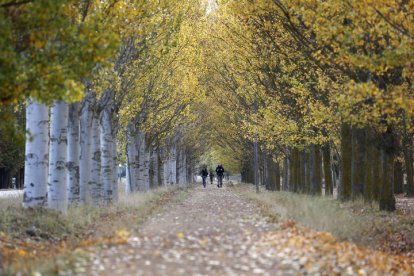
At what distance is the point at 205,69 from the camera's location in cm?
3197

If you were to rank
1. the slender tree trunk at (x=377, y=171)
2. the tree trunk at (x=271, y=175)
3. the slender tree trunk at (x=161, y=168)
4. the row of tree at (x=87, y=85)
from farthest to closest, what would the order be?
the slender tree trunk at (x=161, y=168) < the tree trunk at (x=271, y=175) < the slender tree trunk at (x=377, y=171) < the row of tree at (x=87, y=85)

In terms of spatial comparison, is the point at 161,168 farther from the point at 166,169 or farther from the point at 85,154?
the point at 85,154

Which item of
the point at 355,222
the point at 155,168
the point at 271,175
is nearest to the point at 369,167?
the point at 355,222

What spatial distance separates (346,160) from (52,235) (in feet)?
45.7

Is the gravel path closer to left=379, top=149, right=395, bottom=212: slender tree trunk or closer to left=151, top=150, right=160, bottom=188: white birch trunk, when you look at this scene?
left=379, top=149, right=395, bottom=212: slender tree trunk

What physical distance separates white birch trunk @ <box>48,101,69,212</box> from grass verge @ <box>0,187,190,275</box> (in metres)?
0.46

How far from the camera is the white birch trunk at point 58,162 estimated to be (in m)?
15.1

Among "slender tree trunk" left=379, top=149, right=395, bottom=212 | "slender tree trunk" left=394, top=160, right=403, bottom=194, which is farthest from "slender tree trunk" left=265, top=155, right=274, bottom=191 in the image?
"slender tree trunk" left=379, top=149, right=395, bottom=212

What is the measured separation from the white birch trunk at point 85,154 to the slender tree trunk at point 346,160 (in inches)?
385

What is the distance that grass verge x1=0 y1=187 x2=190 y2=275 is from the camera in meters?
8.89

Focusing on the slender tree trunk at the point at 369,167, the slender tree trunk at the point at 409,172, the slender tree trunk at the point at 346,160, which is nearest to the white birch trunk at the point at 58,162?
the slender tree trunk at the point at 369,167

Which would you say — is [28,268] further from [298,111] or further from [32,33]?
[298,111]

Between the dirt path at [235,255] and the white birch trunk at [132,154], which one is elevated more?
the white birch trunk at [132,154]

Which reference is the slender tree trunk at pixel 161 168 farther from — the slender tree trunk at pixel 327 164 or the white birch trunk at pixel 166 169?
the slender tree trunk at pixel 327 164
